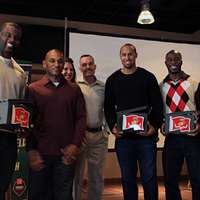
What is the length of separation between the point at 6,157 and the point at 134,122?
3.30 ft

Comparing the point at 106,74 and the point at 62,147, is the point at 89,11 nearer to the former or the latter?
the point at 106,74

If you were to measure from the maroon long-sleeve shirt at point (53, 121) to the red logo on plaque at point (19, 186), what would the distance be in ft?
A: 6.57

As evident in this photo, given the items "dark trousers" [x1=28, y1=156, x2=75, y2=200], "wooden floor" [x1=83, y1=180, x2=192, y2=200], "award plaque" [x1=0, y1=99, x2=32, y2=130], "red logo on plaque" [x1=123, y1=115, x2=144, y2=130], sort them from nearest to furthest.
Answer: "award plaque" [x1=0, y1=99, x2=32, y2=130] < "dark trousers" [x1=28, y1=156, x2=75, y2=200] < "red logo on plaque" [x1=123, y1=115, x2=144, y2=130] < "wooden floor" [x1=83, y1=180, x2=192, y2=200]

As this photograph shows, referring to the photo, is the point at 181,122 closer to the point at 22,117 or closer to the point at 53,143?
the point at 53,143

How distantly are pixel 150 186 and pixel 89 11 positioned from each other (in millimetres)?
3803

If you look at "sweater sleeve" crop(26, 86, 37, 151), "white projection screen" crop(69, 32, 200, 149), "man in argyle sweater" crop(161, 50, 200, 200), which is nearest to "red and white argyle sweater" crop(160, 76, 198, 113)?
"man in argyle sweater" crop(161, 50, 200, 200)

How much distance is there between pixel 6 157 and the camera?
2195 mm

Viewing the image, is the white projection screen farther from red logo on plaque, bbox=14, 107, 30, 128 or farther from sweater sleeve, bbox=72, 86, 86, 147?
red logo on plaque, bbox=14, 107, 30, 128

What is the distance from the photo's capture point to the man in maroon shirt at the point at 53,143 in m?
2.42

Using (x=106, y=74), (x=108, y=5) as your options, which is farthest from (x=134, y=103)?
(x=108, y=5)

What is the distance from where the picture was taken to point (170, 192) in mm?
2824

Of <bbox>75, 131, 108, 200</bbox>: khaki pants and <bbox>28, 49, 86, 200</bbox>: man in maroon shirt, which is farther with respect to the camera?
<bbox>75, 131, 108, 200</bbox>: khaki pants

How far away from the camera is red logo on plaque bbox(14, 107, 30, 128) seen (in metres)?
2.15

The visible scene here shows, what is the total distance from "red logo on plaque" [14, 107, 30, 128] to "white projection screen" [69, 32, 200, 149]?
7.24ft
